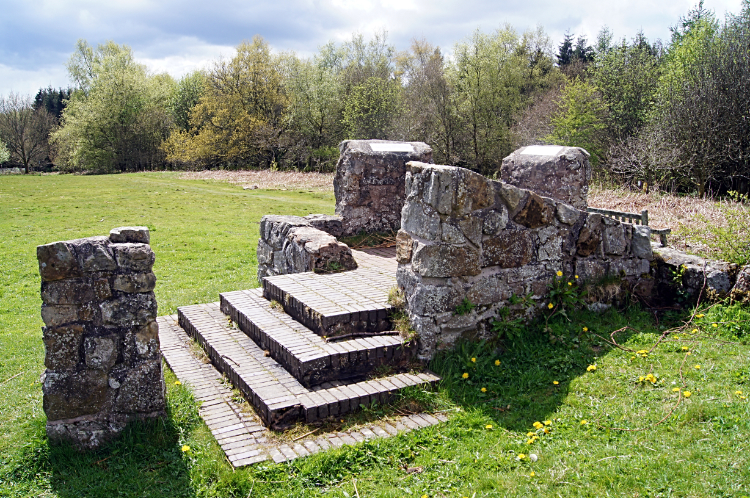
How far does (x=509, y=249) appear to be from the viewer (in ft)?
17.1

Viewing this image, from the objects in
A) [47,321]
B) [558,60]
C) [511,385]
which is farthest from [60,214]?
[558,60]

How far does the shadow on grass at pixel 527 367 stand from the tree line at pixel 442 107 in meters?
11.4

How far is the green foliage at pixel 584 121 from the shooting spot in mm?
24141

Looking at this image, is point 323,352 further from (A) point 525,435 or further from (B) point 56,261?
(B) point 56,261

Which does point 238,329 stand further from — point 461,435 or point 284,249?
point 461,435

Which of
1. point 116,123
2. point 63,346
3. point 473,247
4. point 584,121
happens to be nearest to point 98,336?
point 63,346

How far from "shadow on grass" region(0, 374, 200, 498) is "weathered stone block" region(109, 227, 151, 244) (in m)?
1.37

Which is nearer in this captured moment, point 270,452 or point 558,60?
point 270,452

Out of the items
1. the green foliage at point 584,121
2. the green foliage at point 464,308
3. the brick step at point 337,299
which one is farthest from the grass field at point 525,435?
the green foliage at point 584,121

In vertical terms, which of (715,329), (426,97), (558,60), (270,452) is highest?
(558,60)

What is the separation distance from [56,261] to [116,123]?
4307 cm

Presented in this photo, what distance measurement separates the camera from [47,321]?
12.6 ft

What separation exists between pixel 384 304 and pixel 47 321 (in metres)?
2.85

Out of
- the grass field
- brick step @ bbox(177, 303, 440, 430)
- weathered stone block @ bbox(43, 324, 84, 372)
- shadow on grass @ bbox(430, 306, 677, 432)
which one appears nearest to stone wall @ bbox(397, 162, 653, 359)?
shadow on grass @ bbox(430, 306, 677, 432)
